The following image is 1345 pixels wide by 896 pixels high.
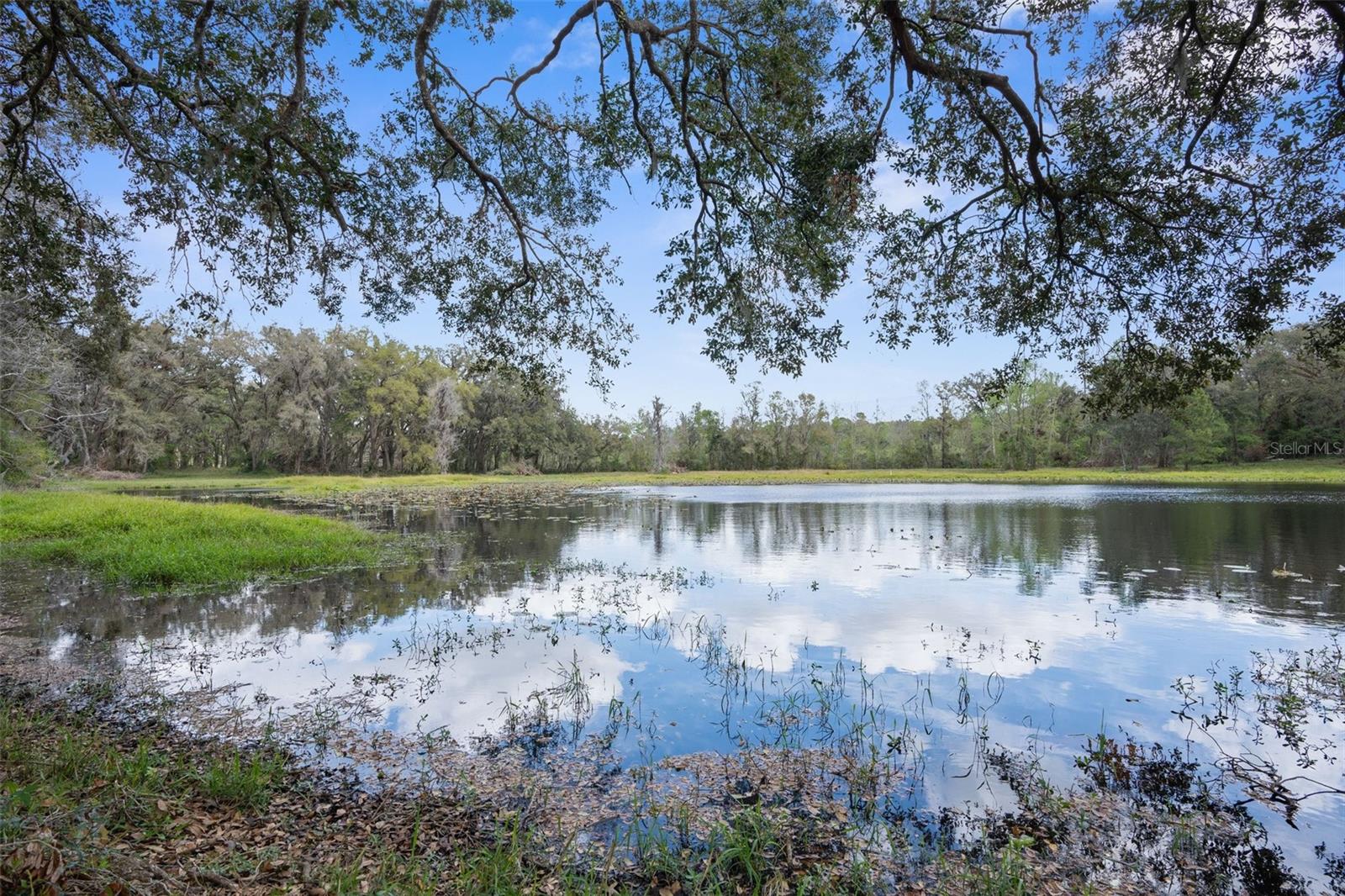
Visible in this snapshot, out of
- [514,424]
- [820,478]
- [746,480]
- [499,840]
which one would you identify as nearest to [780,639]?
[499,840]

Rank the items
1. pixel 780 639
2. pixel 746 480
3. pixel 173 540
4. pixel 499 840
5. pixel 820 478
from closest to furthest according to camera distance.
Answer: pixel 499 840
pixel 780 639
pixel 173 540
pixel 746 480
pixel 820 478

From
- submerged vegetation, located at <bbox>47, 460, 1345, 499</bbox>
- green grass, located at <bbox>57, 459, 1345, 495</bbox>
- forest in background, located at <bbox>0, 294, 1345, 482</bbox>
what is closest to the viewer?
submerged vegetation, located at <bbox>47, 460, 1345, 499</bbox>

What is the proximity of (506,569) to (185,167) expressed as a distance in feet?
31.2

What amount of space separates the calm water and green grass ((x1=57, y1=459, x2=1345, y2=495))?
3091cm

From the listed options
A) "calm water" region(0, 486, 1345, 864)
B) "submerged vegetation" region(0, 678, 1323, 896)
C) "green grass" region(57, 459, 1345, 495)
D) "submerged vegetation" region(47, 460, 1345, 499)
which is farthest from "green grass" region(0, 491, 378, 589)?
"green grass" region(57, 459, 1345, 495)

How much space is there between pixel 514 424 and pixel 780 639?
63.3 m

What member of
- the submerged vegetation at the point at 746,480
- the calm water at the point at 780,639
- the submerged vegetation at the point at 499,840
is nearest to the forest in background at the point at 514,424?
the submerged vegetation at the point at 746,480

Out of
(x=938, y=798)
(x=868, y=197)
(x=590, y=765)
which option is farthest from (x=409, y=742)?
(x=868, y=197)

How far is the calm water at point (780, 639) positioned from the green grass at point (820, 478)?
30910 millimetres

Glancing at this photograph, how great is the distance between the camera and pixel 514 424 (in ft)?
229

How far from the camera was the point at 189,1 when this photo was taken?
7.75m

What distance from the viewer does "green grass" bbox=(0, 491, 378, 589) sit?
13.0 meters

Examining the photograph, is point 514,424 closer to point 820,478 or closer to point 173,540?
point 820,478

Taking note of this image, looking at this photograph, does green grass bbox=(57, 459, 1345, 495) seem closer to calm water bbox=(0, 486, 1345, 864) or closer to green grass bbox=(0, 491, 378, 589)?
green grass bbox=(0, 491, 378, 589)
